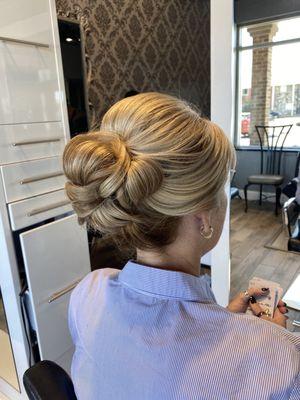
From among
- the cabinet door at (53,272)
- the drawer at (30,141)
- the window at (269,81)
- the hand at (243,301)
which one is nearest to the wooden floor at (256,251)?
the window at (269,81)

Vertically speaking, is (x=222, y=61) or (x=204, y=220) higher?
(x=222, y=61)

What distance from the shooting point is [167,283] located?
55 centimetres

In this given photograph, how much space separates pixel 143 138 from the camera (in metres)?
0.52

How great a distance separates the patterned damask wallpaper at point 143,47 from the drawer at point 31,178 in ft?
3.00

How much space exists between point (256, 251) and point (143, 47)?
1670 mm

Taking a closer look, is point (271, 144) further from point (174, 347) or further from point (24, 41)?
point (174, 347)

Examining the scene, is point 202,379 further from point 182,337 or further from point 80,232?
point 80,232

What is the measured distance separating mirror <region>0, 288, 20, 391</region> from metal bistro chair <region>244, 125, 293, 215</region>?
1324 mm

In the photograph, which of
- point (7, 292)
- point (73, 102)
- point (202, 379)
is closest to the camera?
point (202, 379)

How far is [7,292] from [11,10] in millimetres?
1019

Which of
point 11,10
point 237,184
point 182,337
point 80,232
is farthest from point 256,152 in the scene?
point 182,337

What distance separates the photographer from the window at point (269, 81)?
1568 millimetres

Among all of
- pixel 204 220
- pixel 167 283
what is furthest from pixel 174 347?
pixel 204 220

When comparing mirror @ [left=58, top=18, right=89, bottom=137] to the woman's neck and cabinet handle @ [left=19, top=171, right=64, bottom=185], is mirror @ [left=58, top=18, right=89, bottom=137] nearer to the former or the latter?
cabinet handle @ [left=19, top=171, right=64, bottom=185]
